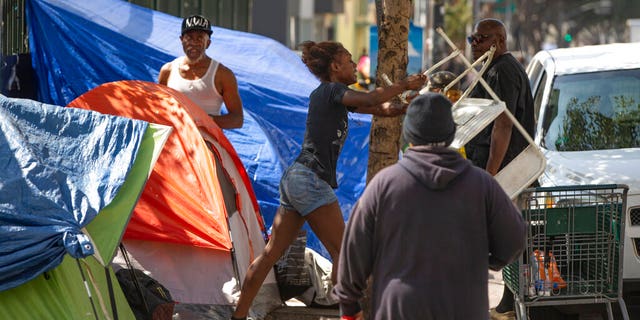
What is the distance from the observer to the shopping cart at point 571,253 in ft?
19.4

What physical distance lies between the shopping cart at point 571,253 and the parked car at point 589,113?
1.43 meters

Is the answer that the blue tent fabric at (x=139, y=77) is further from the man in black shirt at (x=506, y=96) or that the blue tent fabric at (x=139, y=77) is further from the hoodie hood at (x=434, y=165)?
the hoodie hood at (x=434, y=165)

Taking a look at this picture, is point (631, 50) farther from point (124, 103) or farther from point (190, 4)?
point (190, 4)

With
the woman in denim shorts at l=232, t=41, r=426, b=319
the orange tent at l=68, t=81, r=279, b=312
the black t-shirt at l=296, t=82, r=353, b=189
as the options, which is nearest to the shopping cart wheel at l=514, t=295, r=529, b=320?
the woman in denim shorts at l=232, t=41, r=426, b=319

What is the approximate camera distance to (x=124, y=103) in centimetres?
741

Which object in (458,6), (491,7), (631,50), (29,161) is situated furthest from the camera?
(491,7)

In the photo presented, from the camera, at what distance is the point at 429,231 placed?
412 centimetres

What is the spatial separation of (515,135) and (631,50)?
239cm

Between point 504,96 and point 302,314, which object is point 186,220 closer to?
point 302,314

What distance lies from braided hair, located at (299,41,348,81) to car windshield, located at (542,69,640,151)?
8.54 feet

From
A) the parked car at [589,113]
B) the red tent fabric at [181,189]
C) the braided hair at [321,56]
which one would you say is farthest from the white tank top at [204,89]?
the parked car at [589,113]

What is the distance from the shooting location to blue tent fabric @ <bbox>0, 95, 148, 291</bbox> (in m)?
5.47

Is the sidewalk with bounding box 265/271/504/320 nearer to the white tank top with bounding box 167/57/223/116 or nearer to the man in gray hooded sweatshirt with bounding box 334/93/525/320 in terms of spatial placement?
the white tank top with bounding box 167/57/223/116

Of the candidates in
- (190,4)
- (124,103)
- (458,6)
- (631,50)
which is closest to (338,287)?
(124,103)
